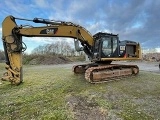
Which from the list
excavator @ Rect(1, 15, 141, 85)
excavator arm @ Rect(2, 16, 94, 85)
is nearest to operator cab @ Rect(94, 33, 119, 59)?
excavator @ Rect(1, 15, 141, 85)

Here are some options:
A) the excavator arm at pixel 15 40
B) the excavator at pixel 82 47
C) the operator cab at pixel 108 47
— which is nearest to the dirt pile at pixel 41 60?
the excavator at pixel 82 47

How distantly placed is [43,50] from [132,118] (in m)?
45.2

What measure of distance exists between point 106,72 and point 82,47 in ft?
7.26

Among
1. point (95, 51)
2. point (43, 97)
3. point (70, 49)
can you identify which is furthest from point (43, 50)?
point (43, 97)

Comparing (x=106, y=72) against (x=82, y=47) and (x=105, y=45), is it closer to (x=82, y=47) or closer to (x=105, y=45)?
(x=105, y=45)

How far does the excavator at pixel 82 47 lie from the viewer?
8.30 meters

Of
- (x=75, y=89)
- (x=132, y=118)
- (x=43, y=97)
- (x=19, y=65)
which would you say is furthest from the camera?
(x=19, y=65)

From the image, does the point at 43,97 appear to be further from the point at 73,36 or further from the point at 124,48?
the point at 124,48

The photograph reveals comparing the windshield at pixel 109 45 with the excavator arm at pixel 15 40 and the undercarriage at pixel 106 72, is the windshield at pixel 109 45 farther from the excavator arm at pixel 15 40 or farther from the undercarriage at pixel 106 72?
the excavator arm at pixel 15 40

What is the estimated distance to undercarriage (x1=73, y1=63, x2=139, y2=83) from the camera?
9238 millimetres

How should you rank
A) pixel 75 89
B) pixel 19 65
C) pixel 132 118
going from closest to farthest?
pixel 132 118 < pixel 75 89 < pixel 19 65

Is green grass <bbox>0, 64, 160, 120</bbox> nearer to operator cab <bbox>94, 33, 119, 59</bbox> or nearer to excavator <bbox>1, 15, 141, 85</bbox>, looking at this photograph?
excavator <bbox>1, 15, 141, 85</bbox>

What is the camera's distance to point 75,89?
25.2 ft

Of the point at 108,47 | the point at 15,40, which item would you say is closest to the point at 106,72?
the point at 108,47
